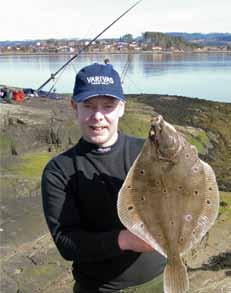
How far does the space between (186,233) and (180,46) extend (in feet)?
330

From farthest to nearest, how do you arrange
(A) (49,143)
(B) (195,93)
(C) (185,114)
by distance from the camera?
1. (B) (195,93)
2. (C) (185,114)
3. (A) (49,143)

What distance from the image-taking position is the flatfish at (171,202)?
2.48 m

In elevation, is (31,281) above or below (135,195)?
below

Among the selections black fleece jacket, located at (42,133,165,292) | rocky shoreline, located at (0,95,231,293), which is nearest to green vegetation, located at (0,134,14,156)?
rocky shoreline, located at (0,95,231,293)

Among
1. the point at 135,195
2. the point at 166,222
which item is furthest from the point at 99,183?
the point at 166,222

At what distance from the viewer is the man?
8.66ft

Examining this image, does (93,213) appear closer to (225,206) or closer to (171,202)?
(171,202)

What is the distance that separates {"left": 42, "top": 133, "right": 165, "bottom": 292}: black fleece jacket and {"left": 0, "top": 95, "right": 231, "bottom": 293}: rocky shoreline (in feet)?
10.9

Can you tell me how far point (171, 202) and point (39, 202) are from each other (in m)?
6.89

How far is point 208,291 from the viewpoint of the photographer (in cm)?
578

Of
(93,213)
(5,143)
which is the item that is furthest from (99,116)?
(5,143)

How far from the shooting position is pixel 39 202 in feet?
30.0

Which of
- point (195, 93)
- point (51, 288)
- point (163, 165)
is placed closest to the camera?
point (163, 165)

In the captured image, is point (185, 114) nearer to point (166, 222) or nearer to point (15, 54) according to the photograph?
point (166, 222)
